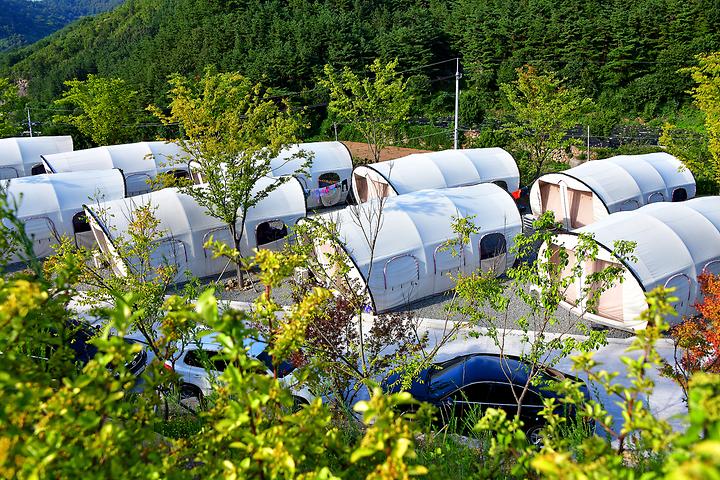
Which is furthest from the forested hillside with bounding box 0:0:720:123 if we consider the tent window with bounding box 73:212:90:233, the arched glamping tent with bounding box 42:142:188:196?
the tent window with bounding box 73:212:90:233

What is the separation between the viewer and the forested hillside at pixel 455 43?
38.8 metres

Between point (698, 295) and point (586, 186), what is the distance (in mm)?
6454

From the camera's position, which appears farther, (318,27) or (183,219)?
(318,27)

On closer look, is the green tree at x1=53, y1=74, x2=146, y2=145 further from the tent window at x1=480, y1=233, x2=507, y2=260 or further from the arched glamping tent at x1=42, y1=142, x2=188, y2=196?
the tent window at x1=480, y1=233, x2=507, y2=260

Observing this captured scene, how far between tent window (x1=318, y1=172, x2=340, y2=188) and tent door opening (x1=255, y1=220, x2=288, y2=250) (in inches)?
A: 223

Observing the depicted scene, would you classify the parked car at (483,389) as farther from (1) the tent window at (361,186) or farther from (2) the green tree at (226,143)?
(1) the tent window at (361,186)

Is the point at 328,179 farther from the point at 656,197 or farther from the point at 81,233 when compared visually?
the point at 656,197

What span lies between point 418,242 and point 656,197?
34.2 feet

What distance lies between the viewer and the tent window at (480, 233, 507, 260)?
15.1 m

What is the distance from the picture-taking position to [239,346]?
112 inches

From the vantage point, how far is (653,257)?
12398 millimetres

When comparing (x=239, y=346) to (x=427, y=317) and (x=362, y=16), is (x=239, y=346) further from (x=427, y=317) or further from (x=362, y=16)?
(x=362, y=16)

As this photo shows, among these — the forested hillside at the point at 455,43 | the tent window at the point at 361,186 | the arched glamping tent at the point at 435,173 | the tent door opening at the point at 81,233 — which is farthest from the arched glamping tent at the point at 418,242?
the forested hillside at the point at 455,43

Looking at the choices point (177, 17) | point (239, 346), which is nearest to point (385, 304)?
point (239, 346)
